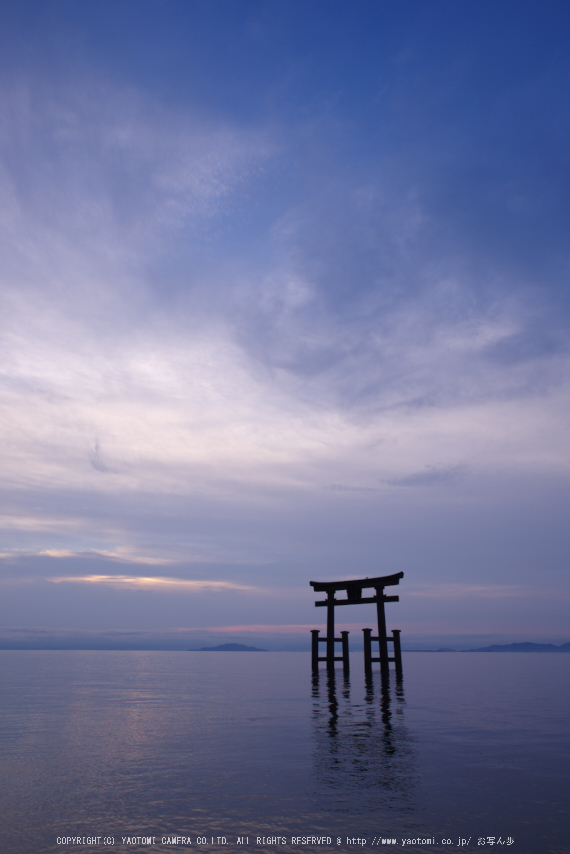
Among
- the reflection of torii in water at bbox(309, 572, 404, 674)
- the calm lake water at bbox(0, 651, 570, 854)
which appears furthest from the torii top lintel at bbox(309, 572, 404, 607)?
the calm lake water at bbox(0, 651, 570, 854)

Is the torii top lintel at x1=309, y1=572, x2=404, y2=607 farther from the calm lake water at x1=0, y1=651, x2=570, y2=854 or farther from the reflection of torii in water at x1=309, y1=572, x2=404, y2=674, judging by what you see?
the calm lake water at x1=0, y1=651, x2=570, y2=854

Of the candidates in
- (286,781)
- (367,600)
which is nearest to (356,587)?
(367,600)

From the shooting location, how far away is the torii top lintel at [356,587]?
3216 centimetres

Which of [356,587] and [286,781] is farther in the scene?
[356,587]

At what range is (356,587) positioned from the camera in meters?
34.1

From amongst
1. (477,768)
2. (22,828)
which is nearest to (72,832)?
(22,828)

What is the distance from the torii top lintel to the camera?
32.2m

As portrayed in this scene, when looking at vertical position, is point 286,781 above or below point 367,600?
below

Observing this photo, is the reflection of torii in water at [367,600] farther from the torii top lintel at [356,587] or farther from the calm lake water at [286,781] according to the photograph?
the calm lake water at [286,781]

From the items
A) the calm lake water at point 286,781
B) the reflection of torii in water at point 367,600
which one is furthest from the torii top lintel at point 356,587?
the calm lake water at point 286,781

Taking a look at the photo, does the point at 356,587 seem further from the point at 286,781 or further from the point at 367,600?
the point at 286,781

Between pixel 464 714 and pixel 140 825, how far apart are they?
1873cm

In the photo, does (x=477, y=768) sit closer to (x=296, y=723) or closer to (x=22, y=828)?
(x=296, y=723)

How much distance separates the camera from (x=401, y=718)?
67.8 feet
